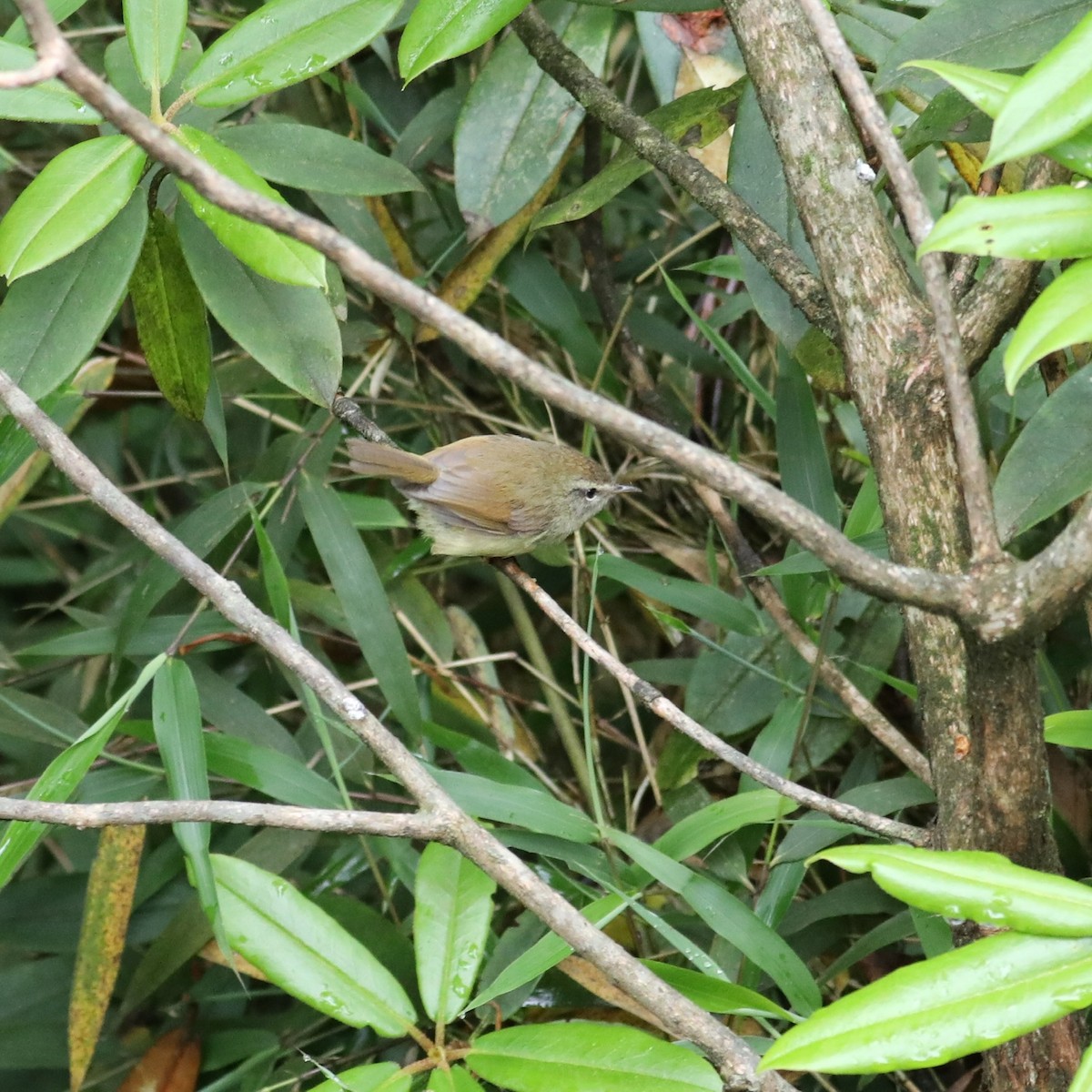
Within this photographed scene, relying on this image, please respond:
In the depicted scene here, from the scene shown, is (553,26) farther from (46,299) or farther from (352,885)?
(352,885)

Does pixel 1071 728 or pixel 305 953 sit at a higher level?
pixel 1071 728

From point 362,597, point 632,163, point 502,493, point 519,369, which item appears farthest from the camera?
point 502,493

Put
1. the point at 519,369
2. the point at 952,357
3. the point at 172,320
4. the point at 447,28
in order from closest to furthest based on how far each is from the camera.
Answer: the point at 519,369, the point at 952,357, the point at 447,28, the point at 172,320

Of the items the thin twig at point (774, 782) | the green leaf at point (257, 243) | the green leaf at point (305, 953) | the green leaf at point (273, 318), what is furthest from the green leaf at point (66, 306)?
the thin twig at point (774, 782)

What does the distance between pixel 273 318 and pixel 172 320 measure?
0.92ft

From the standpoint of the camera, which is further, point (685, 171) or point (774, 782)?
point (685, 171)

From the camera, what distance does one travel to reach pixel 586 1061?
144 cm

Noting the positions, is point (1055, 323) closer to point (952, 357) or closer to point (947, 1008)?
point (952, 357)

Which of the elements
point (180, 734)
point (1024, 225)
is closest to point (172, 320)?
point (180, 734)

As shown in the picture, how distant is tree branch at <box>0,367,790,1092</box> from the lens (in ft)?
4.50

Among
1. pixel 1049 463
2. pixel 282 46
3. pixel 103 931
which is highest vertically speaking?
pixel 282 46

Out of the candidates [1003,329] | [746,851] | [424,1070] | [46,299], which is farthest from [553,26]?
[424,1070]

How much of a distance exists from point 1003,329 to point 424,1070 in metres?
1.18

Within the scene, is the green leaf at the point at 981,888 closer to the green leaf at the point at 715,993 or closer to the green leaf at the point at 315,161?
the green leaf at the point at 715,993
